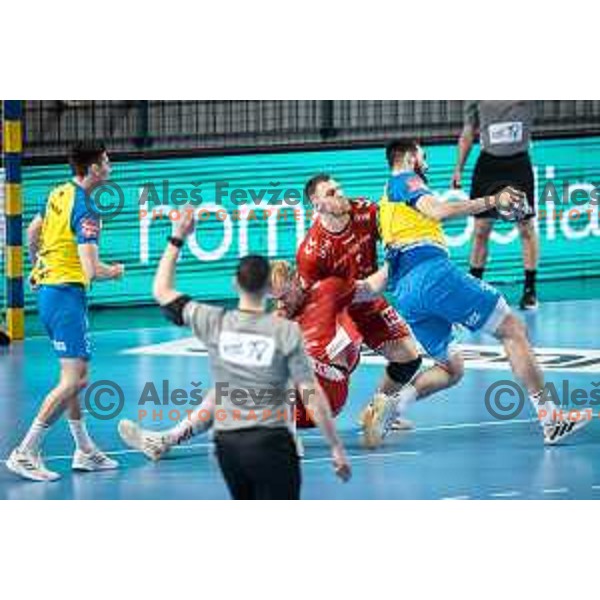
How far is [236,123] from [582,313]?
12.5 feet

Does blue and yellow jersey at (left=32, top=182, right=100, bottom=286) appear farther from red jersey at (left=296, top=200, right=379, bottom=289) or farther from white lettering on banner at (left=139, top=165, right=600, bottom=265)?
white lettering on banner at (left=139, top=165, right=600, bottom=265)

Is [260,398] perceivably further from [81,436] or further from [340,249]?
[340,249]

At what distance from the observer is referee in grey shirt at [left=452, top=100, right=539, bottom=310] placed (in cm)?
1748

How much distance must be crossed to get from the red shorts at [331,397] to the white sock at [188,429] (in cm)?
65

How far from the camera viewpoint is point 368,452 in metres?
12.3

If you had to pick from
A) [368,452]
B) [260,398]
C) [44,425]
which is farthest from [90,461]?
[260,398]

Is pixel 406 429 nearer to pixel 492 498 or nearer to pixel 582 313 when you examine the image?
pixel 492 498

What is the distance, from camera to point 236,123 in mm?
19422

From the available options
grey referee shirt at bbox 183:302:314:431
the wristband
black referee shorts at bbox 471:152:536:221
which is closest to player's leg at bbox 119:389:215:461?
the wristband

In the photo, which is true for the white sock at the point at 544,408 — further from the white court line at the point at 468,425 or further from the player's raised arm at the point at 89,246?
the player's raised arm at the point at 89,246

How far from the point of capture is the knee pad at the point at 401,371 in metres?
12.6

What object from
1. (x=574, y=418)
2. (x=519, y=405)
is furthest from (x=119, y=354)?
(x=574, y=418)

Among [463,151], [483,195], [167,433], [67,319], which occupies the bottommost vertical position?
[167,433]

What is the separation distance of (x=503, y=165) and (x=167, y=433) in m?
6.58
